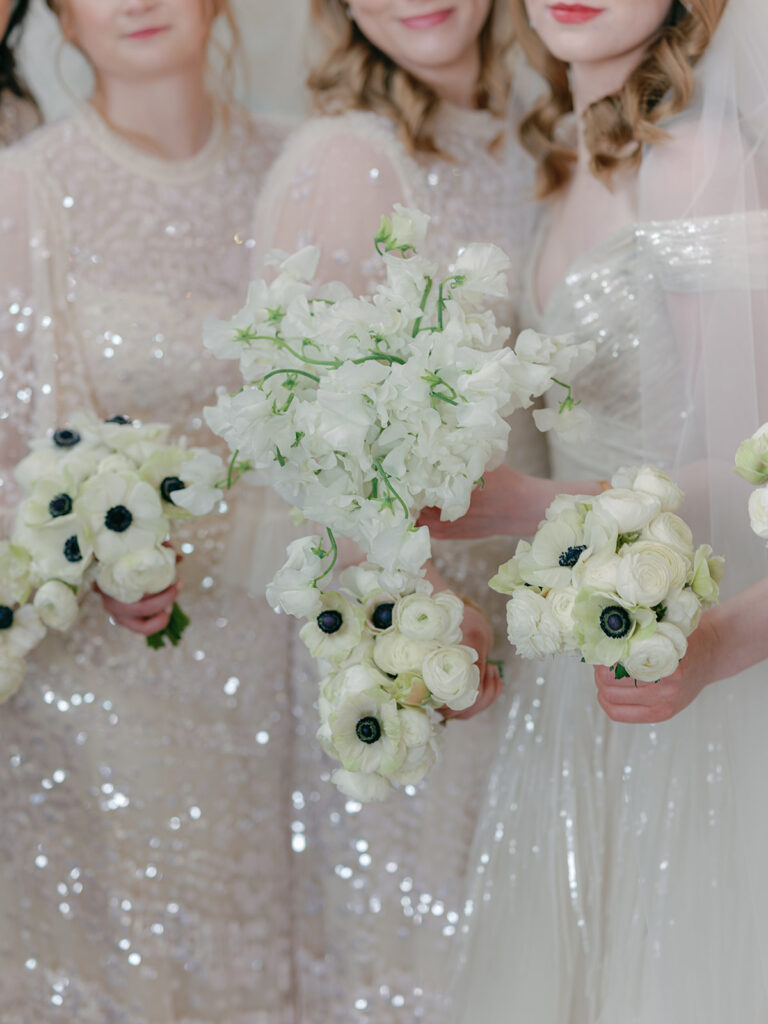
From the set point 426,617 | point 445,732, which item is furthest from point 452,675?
point 445,732

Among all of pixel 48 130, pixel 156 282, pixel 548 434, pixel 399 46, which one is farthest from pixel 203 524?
pixel 399 46

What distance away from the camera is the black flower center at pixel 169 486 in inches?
50.7

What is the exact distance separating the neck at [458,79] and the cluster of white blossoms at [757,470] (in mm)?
830

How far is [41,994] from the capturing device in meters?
1.44

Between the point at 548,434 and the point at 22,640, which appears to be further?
the point at 548,434

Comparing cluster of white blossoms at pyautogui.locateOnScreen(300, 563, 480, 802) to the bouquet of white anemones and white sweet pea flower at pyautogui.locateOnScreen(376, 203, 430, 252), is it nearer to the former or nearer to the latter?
the bouquet of white anemones

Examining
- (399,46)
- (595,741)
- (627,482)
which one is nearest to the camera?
(627,482)

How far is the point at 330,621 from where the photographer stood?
1.06 meters

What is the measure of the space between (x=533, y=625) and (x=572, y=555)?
0.07m

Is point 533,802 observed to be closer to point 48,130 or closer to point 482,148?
point 482,148

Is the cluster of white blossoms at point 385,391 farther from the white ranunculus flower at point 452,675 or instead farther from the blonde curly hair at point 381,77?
the blonde curly hair at point 381,77

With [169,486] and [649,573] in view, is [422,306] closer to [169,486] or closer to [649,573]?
[649,573]

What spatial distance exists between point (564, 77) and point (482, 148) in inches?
5.7

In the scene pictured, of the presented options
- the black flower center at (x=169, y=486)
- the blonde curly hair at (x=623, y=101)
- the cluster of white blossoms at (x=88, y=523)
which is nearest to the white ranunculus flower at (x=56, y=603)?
the cluster of white blossoms at (x=88, y=523)
